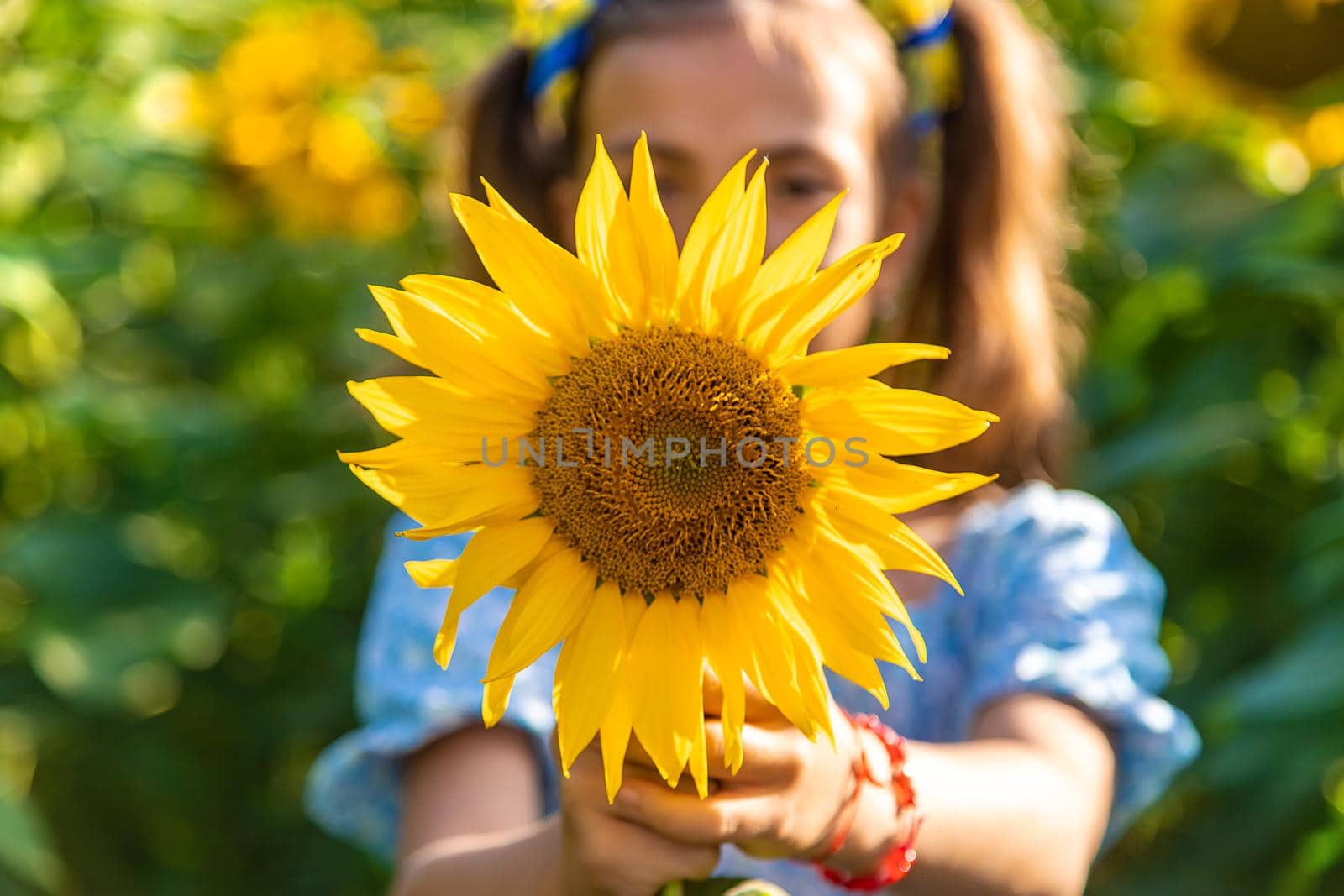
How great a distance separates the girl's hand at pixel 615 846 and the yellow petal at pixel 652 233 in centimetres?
24

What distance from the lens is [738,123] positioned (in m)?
1.09

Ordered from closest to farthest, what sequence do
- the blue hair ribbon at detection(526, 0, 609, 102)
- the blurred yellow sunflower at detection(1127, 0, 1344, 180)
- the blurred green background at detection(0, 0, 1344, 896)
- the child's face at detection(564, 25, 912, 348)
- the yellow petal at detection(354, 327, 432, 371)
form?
the yellow petal at detection(354, 327, 432, 371) → the child's face at detection(564, 25, 912, 348) → the blue hair ribbon at detection(526, 0, 609, 102) → the blurred green background at detection(0, 0, 1344, 896) → the blurred yellow sunflower at detection(1127, 0, 1344, 180)

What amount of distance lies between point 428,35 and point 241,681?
1180 millimetres

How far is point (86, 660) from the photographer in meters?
1.95

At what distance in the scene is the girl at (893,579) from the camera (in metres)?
0.83

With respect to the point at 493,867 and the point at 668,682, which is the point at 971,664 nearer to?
the point at 493,867

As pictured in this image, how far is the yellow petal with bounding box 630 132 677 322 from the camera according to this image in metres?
0.68

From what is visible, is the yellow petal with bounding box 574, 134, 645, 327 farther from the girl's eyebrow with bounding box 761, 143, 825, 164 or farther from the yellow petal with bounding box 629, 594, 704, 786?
the girl's eyebrow with bounding box 761, 143, 825, 164

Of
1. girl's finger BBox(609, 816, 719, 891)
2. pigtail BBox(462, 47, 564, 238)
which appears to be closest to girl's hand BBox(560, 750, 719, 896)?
girl's finger BBox(609, 816, 719, 891)

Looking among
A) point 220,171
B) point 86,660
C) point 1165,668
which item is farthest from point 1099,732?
point 220,171

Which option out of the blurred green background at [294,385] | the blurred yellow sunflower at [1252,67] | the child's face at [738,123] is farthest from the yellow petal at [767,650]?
the blurred yellow sunflower at [1252,67]

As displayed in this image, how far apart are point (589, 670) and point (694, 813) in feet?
0.31

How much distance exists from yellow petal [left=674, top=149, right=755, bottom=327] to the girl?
217 millimetres

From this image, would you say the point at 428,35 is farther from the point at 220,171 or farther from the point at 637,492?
the point at 637,492
